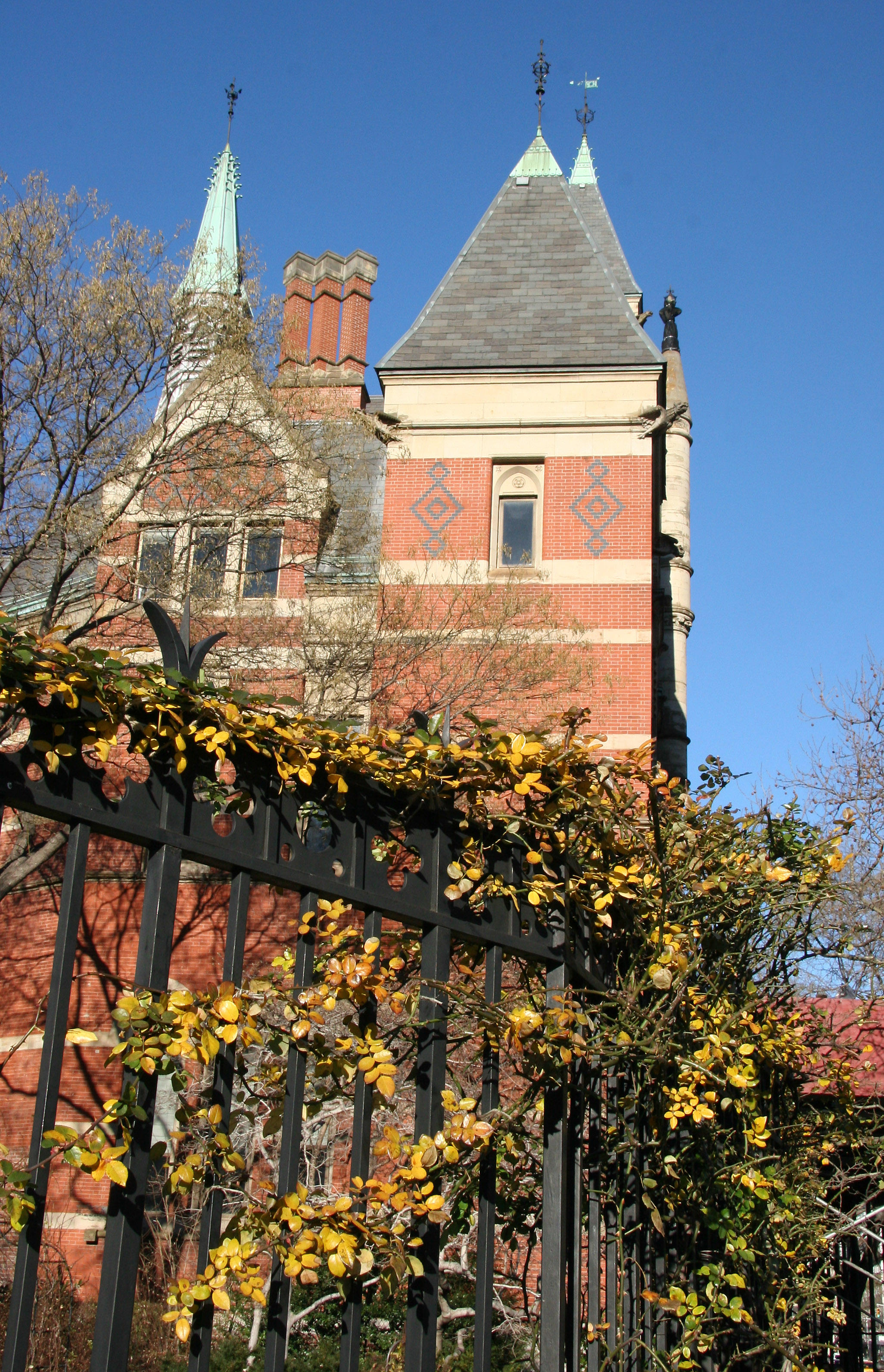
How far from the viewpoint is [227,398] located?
40.9 feet

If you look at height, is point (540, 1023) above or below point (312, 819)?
below

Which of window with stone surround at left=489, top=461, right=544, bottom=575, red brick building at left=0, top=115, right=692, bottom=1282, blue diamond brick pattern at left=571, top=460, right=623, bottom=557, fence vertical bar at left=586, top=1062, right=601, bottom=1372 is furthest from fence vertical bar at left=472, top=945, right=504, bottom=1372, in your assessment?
blue diamond brick pattern at left=571, top=460, right=623, bottom=557

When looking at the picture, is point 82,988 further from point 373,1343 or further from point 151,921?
point 151,921

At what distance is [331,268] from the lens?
2119 cm

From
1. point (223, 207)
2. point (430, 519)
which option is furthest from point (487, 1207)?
point (223, 207)

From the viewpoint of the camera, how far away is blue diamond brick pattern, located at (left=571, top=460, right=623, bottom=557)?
1545 centimetres

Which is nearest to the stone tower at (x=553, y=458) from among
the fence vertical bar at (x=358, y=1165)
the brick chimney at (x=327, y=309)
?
the brick chimney at (x=327, y=309)

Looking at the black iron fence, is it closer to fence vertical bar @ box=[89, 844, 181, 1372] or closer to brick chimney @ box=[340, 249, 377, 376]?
fence vertical bar @ box=[89, 844, 181, 1372]

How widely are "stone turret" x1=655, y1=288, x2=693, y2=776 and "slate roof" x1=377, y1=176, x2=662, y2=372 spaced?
3.85 feet

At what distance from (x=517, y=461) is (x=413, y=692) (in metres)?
4.16

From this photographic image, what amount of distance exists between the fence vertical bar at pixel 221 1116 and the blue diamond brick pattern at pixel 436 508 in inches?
522

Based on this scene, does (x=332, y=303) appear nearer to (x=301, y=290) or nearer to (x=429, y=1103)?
(x=301, y=290)

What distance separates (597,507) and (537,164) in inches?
271

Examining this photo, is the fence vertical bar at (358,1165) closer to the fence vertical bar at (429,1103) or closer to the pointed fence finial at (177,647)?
the fence vertical bar at (429,1103)
